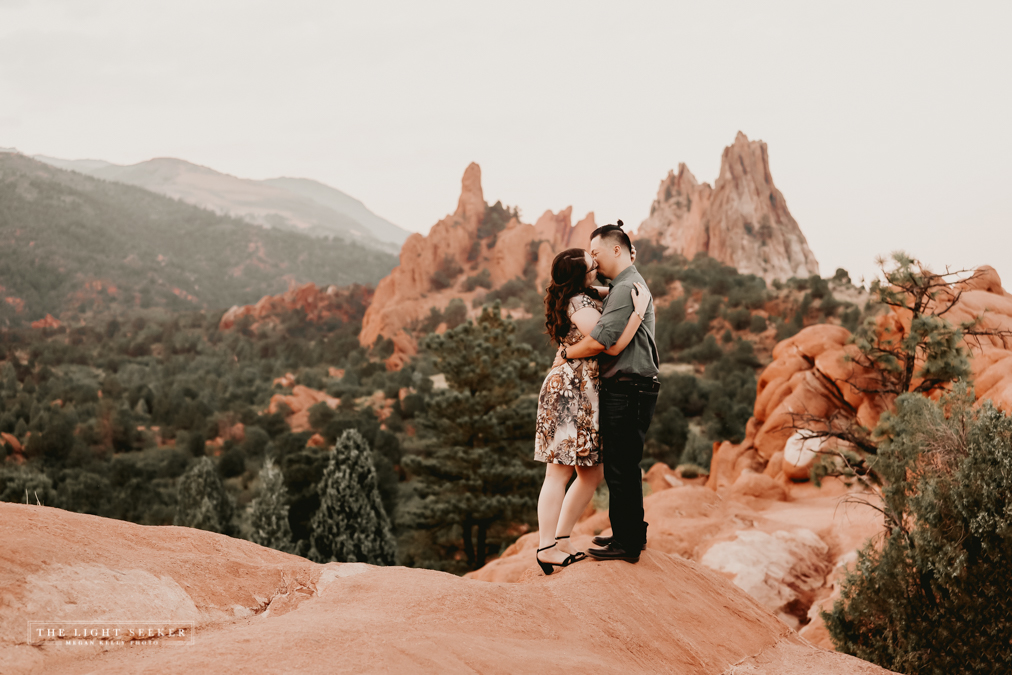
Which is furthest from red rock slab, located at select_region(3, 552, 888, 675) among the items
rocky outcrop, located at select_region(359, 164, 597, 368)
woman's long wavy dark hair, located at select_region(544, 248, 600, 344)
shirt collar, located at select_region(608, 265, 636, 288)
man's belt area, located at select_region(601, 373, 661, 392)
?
rocky outcrop, located at select_region(359, 164, 597, 368)

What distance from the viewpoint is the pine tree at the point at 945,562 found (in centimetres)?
433

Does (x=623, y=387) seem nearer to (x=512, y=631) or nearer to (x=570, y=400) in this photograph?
(x=570, y=400)

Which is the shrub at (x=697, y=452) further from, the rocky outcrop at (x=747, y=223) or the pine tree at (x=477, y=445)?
the rocky outcrop at (x=747, y=223)

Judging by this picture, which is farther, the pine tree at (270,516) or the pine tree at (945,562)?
the pine tree at (270,516)

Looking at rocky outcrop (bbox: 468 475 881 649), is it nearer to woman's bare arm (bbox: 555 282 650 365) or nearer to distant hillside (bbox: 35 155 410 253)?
woman's bare arm (bbox: 555 282 650 365)

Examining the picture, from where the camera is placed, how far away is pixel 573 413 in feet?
13.9

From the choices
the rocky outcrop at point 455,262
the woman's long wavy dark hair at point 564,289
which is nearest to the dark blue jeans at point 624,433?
the woman's long wavy dark hair at point 564,289

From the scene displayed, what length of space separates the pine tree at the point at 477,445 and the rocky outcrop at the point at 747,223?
58.6 m

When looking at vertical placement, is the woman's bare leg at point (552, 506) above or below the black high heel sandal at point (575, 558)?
above

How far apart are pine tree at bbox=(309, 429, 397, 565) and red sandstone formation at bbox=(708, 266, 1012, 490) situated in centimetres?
956

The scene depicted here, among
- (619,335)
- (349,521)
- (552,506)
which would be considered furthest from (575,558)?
(349,521)

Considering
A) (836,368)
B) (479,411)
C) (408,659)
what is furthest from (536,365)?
(408,659)

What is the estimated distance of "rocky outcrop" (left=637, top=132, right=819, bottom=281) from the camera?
236ft

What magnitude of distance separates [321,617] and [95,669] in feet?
3.10
